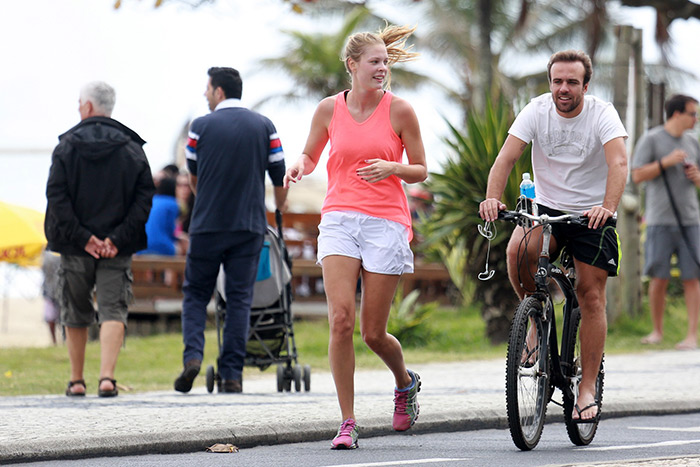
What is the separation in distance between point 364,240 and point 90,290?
3056 mm

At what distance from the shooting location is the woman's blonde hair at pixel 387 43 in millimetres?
6308

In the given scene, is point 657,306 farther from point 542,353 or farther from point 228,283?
point 542,353

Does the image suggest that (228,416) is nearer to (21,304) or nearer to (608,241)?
(608,241)

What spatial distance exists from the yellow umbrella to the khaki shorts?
19.5 ft

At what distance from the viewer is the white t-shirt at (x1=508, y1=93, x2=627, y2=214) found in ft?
21.2

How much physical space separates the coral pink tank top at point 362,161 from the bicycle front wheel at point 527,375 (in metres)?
0.81

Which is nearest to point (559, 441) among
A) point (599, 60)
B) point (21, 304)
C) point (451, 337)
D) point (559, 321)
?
point (559, 321)

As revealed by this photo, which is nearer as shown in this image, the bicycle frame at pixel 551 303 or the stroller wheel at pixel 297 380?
the bicycle frame at pixel 551 303

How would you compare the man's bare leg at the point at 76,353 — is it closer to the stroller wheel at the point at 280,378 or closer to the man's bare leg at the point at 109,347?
the man's bare leg at the point at 109,347

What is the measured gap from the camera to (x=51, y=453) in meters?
5.83

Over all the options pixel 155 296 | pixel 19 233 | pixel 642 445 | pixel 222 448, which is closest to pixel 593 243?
pixel 642 445

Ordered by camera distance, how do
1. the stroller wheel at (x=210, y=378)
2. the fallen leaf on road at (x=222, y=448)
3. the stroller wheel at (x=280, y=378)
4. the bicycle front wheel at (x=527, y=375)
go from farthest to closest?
the stroller wheel at (x=280, y=378) < the stroller wheel at (x=210, y=378) < the fallen leaf on road at (x=222, y=448) < the bicycle front wheel at (x=527, y=375)

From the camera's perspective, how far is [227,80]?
29.2 ft

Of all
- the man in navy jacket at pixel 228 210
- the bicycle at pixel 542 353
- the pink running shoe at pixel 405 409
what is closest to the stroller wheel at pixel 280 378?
the man in navy jacket at pixel 228 210
